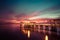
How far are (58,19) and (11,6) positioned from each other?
3.46ft

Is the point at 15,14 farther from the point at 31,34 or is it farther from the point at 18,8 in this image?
the point at 31,34

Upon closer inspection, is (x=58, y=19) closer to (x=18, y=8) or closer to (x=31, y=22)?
(x=31, y=22)

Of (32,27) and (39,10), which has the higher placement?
(39,10)

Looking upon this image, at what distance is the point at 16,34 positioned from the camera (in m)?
4.25

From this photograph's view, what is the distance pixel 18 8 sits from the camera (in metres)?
4.38

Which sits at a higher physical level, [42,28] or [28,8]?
[28,8]

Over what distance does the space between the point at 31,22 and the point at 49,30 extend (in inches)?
16.8

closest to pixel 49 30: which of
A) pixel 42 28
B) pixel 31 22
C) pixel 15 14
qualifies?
pixel 42 28

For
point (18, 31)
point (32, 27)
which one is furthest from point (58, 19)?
point (18, 31)

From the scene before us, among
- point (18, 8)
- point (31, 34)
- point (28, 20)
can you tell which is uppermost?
point (18, 8)

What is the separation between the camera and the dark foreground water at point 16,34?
13.9 ft

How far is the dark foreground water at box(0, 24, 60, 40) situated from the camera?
422 centimetres

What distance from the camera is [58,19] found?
4301mm

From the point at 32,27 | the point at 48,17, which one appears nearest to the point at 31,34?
the point at 32,27
